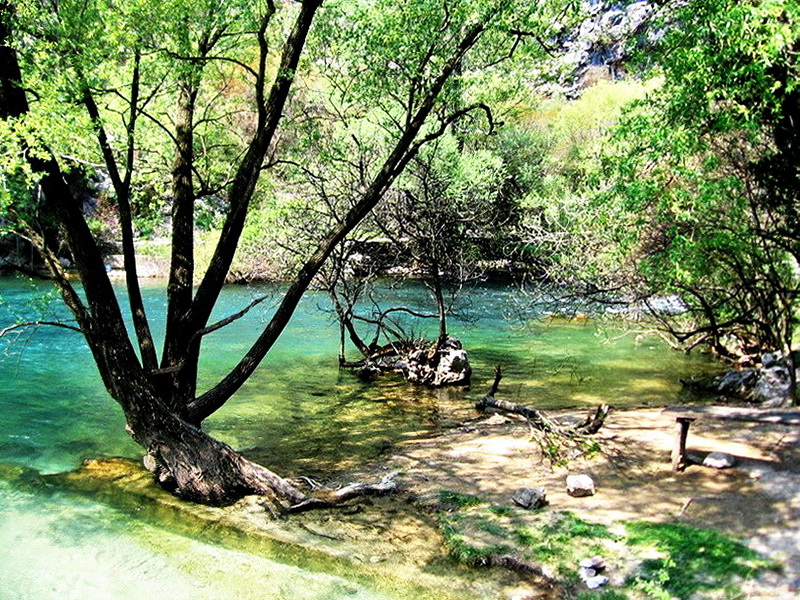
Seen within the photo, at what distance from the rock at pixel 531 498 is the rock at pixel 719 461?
7.12 feet

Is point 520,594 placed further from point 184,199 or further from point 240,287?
point 240,287

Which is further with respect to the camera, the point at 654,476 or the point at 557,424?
the point at 557,424

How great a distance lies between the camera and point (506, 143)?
118ft

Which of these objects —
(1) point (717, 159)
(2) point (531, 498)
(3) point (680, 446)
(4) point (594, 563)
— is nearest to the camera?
(4) point (594, 563)

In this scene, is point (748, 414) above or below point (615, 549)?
above

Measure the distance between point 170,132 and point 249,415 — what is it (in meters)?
6.04

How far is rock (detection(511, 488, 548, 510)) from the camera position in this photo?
24.8 feet

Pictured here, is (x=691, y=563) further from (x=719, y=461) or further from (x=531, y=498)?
(x=719, y=461)

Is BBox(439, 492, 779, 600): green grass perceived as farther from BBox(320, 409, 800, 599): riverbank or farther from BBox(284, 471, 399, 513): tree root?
BBox(284, 471, 399, 513): tree root

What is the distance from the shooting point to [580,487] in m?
7.72

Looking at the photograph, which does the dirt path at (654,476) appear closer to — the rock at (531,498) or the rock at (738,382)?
the rock at (531,498)

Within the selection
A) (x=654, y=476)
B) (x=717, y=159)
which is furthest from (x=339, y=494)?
(x=717, y=159)

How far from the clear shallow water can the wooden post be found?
4.49m

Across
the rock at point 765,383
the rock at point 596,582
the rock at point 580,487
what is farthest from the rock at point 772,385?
the rock at point 596,582
